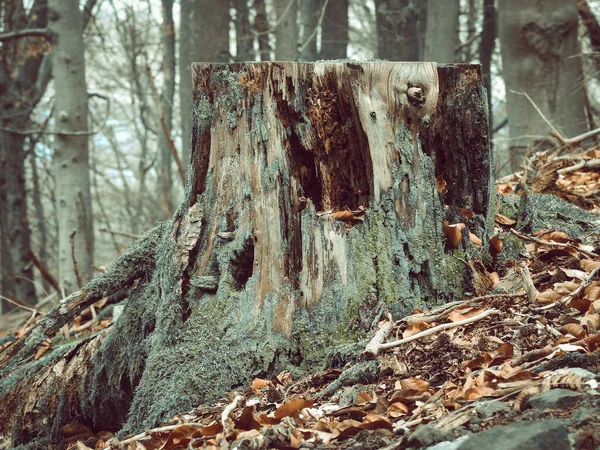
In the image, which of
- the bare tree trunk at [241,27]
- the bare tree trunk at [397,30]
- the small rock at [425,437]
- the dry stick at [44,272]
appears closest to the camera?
the small rock at [425,437]

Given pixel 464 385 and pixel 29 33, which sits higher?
pixel 29 33

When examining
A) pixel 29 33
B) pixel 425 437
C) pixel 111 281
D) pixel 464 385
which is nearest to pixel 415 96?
pixel 464 385

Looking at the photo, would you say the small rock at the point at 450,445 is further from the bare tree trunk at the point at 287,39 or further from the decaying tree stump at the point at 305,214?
the bare tree trunk at the point at 287,39

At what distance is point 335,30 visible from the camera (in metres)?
14.3

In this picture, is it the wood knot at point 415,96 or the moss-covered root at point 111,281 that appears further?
the moss-covered root at point 111,281

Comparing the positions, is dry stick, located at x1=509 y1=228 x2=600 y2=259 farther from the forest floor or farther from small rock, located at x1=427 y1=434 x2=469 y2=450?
small rock, located at x1=427 y1=434 x2=469 y2=450

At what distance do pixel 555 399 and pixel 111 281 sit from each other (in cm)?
238

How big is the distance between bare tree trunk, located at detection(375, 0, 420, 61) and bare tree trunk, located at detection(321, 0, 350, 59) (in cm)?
407

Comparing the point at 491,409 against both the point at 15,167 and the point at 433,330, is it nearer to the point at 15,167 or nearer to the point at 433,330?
the point at 433,330

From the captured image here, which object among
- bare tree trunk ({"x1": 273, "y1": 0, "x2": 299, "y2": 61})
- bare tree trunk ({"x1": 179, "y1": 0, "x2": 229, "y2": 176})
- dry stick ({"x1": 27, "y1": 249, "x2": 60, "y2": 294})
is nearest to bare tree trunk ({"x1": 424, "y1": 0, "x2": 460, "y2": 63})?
bare tree trunk ({"x1": 273, "y1": 0, "x2": 299, "y2": 61})

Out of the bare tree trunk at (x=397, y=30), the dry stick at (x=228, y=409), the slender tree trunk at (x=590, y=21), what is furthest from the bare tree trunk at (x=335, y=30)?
the dry stick at (x=228, y=409)

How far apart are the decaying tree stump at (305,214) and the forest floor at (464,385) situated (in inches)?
6.3

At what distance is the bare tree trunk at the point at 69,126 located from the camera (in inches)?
279

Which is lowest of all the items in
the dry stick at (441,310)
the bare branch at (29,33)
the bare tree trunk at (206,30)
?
the dry stick at (441,310)
